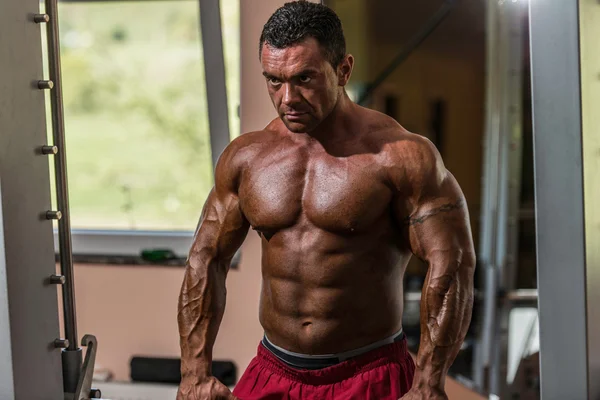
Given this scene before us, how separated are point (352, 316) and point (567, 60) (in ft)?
1.70

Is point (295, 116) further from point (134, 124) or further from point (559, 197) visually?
point (134, 124)

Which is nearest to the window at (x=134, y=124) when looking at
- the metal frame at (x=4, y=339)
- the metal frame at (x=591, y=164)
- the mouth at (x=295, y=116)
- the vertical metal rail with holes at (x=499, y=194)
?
the vertical metal rail with holes at (x=499, y=194)

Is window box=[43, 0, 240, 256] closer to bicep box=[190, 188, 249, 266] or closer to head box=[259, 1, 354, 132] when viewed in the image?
bicep box=[190, 188, 249, 266]

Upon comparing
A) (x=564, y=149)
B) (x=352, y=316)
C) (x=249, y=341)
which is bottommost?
(x=249, y=341)

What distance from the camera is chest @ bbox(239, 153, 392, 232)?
1253 millimetres

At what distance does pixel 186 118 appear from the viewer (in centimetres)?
273

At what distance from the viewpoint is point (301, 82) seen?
1.19 meters

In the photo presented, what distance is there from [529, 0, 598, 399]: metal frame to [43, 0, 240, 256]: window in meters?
1.55

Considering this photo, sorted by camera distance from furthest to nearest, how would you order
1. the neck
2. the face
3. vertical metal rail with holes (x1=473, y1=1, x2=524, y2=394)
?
vertical metal rail with holes (x1=473, y1=1, x2=524, y2=394) < the neck < the face

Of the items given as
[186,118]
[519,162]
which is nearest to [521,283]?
[519,162]

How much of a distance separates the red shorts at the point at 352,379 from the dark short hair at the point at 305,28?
0.49 metres

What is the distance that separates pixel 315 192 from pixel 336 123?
116 millimetres

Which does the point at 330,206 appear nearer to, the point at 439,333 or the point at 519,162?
the point at 439,333

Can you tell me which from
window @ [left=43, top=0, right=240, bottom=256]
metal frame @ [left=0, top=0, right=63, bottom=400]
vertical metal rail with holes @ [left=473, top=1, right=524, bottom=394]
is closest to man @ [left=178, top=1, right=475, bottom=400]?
metal frame @ [left=0, top=0, right=63, bottom=400]
